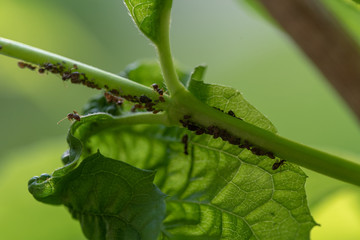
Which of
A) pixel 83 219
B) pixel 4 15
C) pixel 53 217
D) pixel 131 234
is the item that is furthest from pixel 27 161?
pixel 4 15

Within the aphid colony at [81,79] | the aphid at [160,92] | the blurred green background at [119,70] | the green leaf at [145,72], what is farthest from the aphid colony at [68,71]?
the blurred green background at [119,70]

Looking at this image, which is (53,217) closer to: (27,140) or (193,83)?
(193,83)

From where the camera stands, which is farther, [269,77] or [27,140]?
[27,140]

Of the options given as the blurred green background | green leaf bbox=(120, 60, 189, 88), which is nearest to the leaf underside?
green leaf bbox=(120, 60, 189, 88)

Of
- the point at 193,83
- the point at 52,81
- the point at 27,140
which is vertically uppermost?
the point at 52,81

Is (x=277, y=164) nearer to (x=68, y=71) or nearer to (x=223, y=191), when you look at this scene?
(x=223, y=191)

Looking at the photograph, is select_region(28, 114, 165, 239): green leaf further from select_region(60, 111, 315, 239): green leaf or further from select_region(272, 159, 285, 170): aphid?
select_region(272, 159, 285, 170): aphid

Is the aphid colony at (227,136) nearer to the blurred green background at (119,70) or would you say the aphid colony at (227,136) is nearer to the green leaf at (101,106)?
the green leaf at (101,106)
